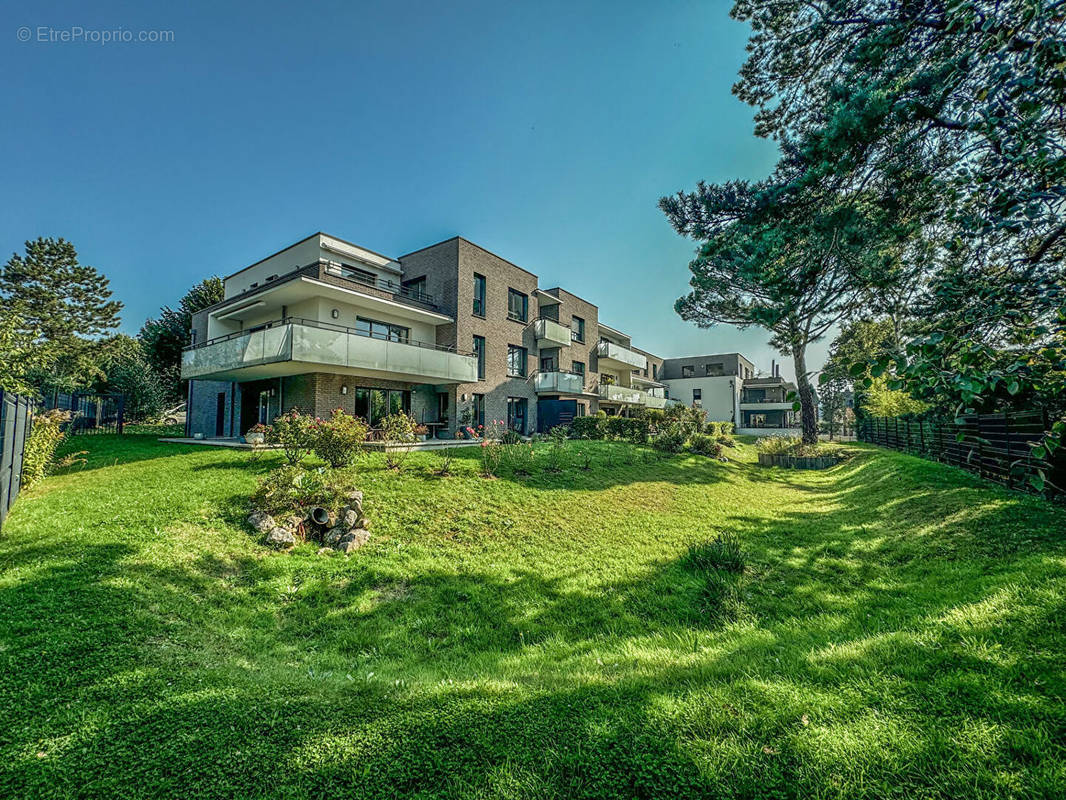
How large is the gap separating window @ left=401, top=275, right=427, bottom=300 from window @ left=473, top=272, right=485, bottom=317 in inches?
96.9

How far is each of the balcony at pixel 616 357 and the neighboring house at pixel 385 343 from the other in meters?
3.30

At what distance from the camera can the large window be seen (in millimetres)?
16562

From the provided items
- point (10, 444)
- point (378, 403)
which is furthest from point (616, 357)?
point (10, 444)

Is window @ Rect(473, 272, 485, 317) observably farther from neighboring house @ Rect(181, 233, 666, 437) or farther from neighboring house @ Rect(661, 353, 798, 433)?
neighboring house @ Rect(661, 353, 798, 433)

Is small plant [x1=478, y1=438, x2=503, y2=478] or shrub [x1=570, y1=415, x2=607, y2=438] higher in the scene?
shrub [x1=570, y1=415, x2=607, y2=438]

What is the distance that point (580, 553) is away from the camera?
760cm

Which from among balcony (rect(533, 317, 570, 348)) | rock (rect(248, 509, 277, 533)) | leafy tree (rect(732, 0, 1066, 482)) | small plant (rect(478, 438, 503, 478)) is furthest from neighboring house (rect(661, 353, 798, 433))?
rock (rect(248, 509, 277, 533))

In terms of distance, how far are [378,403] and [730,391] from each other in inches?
1592

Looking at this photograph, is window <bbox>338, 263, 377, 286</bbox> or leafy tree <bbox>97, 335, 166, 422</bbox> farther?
leafy tree <bbox>97, 335, 166, 422</bbox>

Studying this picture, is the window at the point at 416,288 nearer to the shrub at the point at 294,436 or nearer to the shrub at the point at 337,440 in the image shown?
the shrub at the point at 337,440

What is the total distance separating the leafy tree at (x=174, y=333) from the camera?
29734mm

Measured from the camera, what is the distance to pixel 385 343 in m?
15.2

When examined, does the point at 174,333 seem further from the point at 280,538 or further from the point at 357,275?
the point at 280,538

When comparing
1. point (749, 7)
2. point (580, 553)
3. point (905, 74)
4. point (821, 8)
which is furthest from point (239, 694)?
point (749, 7)
